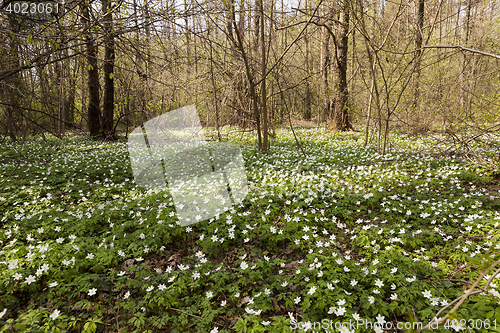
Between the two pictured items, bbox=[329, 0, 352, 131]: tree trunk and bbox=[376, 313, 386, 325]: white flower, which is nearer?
bbox=[376, 313, 386, 325]: white flower

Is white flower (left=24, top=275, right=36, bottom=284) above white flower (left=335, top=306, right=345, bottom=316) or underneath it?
above

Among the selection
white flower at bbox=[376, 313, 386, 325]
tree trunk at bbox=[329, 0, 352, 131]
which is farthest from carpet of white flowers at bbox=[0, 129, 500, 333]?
tree trunk at bbox=[329, 0, 352, 131]

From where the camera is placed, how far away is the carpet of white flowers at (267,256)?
7.16 ft

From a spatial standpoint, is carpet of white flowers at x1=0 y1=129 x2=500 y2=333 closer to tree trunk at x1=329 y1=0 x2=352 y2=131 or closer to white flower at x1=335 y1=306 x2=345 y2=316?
white flower at x1=335 y1=306 x2=345 y2=316

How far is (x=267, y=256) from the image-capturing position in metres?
3.14

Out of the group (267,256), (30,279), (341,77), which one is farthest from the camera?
(341,77)

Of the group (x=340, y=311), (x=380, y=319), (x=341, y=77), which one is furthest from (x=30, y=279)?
(x=341, y=77)

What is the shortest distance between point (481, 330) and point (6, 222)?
5.88 metres

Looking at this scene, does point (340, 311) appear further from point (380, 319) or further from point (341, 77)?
point (341, 77)

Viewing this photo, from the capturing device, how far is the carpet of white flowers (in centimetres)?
218

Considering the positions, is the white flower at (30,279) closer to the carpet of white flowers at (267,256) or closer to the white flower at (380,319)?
the carpet of white flowers at (267,256)

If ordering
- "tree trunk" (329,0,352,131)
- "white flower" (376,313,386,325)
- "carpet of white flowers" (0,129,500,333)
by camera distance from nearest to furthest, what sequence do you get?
1. "white flower" (376,313,386,325)
2. "carpet of white flowers" (0,129,500,333)
3. "tree trunk" (329,0,352,131)

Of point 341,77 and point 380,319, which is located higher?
point 341,77

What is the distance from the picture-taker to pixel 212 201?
14.5ft
